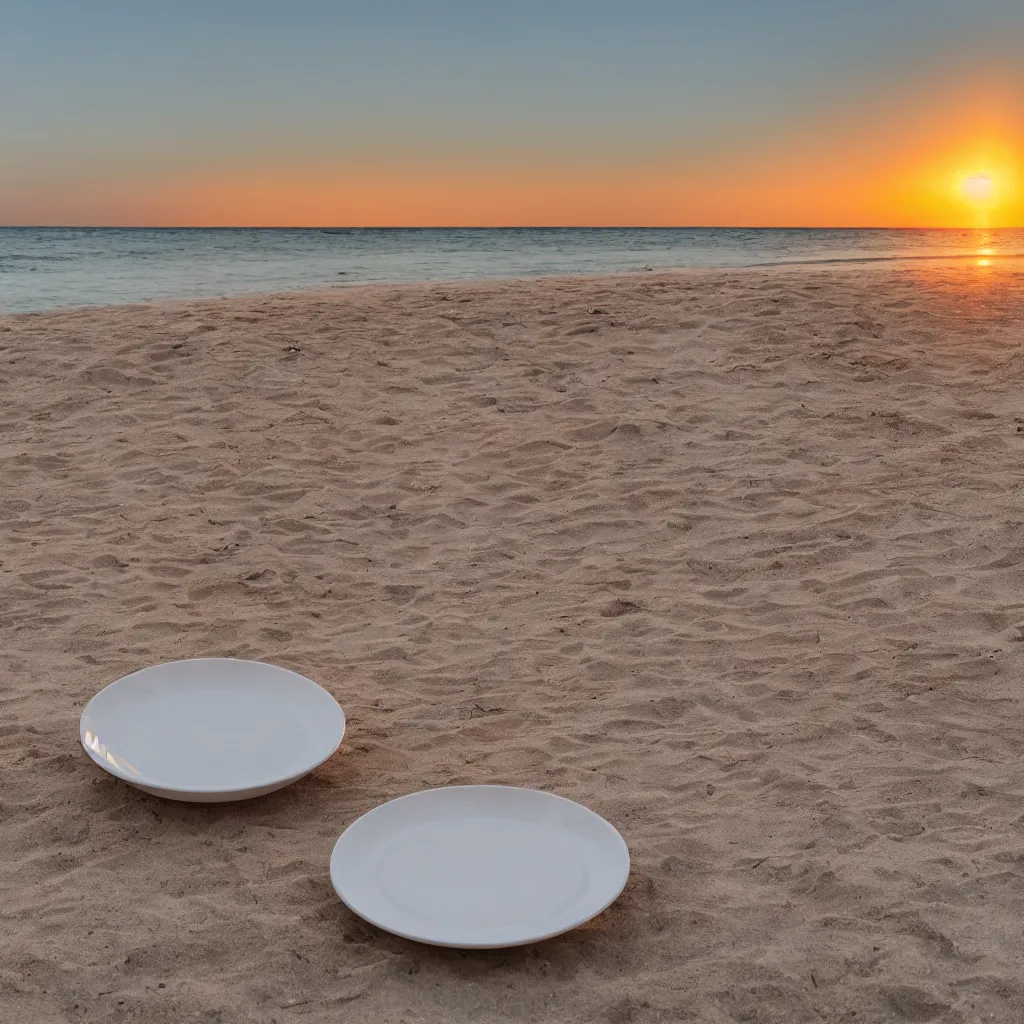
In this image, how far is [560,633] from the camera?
4148 mm

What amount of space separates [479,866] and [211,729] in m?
1.03

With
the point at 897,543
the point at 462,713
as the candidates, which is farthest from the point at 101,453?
the point at 897,543

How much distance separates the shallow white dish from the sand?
0.42 ft

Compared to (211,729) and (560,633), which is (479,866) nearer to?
(211,729)

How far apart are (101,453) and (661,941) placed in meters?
5.02

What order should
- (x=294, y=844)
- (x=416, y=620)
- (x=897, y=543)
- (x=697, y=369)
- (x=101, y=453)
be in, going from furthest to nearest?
(x=697, y=369) < (x=101, y=453) < (x=897, y=543) < (x=416, y=620) < (x=294, y=844)

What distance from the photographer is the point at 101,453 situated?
20.6 ft

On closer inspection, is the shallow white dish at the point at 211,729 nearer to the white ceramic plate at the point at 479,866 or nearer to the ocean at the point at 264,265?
the white ceramic plate at the point at 479,866

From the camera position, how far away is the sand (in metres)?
2.31

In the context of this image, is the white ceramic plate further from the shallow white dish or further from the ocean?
the ocean

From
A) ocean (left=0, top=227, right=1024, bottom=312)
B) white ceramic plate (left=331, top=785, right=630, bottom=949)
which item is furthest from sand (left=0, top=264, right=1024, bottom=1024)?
ocean (left=0, top=227, right=1024, bottom=312)

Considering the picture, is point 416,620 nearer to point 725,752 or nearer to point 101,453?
point 725,752

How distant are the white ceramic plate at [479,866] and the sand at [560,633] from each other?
10 cm

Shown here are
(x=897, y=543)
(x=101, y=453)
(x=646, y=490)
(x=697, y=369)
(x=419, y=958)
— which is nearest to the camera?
(x=419, y=958)
